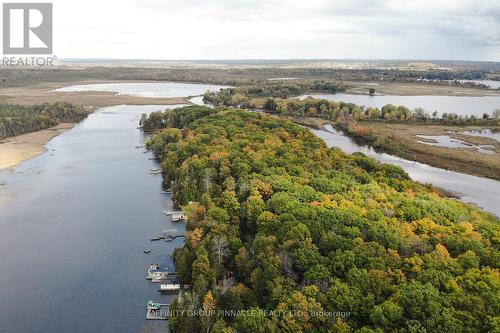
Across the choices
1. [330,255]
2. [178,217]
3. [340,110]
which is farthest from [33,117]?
[330,255]

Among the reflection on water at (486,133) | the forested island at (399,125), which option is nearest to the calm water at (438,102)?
the forested island at (399,125)

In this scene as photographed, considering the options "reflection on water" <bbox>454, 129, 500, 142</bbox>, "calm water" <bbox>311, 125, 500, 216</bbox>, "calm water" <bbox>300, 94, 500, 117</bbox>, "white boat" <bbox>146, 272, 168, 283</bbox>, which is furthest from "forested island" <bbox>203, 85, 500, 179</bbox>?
"white boat" <bbox>146, 272, 168, 283</bbox>

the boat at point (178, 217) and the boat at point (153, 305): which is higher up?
the boat at point (178, 217)

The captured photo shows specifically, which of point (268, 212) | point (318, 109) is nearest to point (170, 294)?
point (268, 212)

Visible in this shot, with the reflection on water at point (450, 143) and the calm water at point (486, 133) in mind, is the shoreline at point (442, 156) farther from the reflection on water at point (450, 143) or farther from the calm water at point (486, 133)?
the calm water at point (486, 133)

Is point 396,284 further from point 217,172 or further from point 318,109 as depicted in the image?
point 318,109

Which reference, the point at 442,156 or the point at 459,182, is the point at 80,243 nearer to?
the point at 459,182

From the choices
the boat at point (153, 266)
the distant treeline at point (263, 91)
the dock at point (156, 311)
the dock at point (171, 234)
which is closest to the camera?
the dock at point (156, 311)
